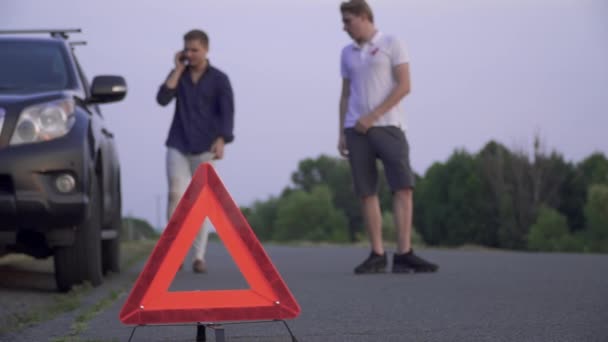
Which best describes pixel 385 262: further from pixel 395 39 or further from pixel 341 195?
pixel 341 195

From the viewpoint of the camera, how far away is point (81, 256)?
6559 mm

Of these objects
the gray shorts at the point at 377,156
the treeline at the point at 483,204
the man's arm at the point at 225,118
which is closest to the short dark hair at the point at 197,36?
the man's arm at the point at 225,118

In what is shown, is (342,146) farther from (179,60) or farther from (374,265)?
(179,60)

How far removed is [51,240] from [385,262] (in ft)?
9.51

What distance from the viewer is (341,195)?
101 meters

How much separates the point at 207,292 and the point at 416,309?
1.83 meters

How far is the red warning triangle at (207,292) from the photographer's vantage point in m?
3.50

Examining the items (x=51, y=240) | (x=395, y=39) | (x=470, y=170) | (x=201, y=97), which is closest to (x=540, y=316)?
(x=51, y=240)

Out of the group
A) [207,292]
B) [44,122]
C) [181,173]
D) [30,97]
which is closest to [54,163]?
[44,122]

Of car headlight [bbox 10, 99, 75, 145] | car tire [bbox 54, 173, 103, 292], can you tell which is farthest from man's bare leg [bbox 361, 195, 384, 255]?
car headlight [bbox 10, 99, 75, 145]

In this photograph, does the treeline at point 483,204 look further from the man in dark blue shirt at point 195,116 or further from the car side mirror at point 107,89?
the car side mirror at point 107,89

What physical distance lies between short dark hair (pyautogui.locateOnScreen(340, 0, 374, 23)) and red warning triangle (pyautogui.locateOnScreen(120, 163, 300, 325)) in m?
4.61

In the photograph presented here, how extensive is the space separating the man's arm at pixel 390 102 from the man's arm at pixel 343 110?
0.50 meters

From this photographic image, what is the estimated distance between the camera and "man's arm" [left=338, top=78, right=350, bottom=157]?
8.42m
